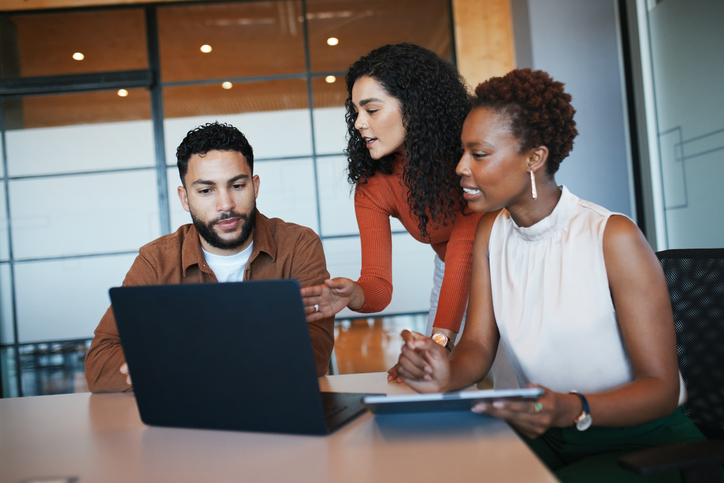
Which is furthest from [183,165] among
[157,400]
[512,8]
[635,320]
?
[512,8]

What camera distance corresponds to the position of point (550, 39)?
138 inches

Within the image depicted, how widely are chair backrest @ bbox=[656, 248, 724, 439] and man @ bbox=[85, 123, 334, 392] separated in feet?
3.07

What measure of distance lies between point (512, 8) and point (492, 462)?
376cm

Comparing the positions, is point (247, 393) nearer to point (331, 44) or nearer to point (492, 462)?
point (492, 462)

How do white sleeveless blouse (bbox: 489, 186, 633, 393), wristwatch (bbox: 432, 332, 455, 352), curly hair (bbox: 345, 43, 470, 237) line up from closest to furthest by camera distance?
white sleeveless blouse (bbox: 489, 186, 633, 393)
wristwatch (bbox: 432, 332, 455, 352)
curly hair (bbox: 345, 43, 470, 237)

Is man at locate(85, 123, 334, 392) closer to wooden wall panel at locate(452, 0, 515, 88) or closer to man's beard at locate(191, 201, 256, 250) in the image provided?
man's beard at locate(191, 201, 256, 250)

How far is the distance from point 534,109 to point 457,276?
56cm

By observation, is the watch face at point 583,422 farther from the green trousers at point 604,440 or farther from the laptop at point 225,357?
the laptop at point 225,357

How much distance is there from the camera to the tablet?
75cm

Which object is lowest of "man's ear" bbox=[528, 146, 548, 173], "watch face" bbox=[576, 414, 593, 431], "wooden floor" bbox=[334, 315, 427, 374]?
"wooden floor" bbox=[334, 315, 427, 374]

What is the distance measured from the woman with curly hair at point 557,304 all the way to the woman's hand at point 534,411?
3 centimetres

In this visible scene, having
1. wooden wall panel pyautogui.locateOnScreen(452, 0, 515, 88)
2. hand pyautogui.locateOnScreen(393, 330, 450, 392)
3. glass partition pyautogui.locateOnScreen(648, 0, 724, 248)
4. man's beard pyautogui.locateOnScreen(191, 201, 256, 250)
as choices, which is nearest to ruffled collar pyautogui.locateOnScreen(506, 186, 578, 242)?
hand pyautogui.locateOnScreen(393, 330, 450, 392)

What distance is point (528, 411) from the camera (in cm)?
80

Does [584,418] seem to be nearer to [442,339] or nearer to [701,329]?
[701,329]
